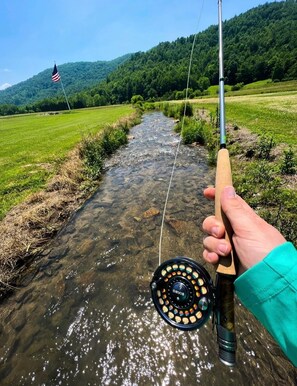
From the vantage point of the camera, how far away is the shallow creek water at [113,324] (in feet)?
11.6

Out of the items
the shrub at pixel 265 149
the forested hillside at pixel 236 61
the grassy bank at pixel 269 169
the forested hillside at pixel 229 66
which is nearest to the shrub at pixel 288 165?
the grassy bank at pixel 269 169

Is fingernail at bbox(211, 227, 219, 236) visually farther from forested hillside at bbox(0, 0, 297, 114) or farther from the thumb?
forested hillside at bbox(0, 0, 297, 114)

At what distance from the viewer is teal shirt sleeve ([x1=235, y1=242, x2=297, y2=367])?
1.25m

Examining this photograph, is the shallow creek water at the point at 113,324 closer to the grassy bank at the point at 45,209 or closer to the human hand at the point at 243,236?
the grassy bank at the point at 45,209

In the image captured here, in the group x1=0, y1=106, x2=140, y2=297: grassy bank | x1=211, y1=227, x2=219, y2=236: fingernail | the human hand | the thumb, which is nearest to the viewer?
the human hand

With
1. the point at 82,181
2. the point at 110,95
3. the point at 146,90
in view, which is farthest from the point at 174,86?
the point at 82,181

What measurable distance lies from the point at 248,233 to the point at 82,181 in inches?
384

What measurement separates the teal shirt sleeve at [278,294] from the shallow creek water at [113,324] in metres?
2.84

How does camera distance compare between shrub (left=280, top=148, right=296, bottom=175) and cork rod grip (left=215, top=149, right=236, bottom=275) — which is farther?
shrub (left=280, top=148, right=296, bottom=175)

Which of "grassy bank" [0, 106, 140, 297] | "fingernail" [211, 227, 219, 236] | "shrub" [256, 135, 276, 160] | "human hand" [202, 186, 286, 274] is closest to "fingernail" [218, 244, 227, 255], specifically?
"human hand" [202, 186, 286, 274]

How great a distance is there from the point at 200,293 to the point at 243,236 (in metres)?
0.62

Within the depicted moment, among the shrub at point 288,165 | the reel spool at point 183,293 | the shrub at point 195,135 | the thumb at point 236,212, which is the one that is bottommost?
the shrub at point 195,135

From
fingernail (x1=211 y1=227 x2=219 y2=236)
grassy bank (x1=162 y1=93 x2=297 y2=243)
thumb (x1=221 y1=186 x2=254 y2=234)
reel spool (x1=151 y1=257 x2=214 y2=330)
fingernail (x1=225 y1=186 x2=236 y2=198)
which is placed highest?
fingernail (x1=225 y1=186 x2=236 y2=198)

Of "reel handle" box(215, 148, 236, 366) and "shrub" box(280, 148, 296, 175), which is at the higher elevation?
"reel handle" box(215, 148, 236, 366)
